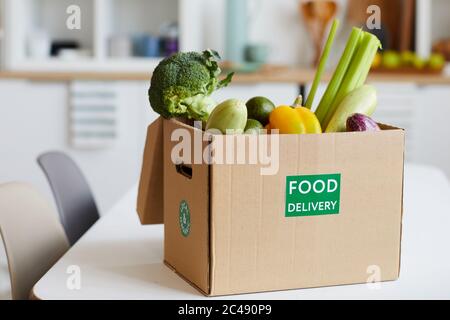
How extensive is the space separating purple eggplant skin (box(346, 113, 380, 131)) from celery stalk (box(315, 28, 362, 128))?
0.11 meters

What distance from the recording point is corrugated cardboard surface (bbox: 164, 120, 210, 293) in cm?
122

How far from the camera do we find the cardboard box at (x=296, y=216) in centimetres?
121

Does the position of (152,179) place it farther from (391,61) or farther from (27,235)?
(391,61)

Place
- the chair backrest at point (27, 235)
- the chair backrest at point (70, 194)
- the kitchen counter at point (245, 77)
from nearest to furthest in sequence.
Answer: the chair backrest at point (27, 235) → the chair backrest at point (70, 194) → the kitchen counter at point (245, 77)

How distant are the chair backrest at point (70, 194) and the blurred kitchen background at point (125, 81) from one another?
143cm

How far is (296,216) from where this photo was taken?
125cm

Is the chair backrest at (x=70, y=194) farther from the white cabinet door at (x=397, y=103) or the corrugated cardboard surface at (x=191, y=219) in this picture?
the white cabinet door at (x=397, y=103)

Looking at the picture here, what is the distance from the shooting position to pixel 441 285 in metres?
1.31

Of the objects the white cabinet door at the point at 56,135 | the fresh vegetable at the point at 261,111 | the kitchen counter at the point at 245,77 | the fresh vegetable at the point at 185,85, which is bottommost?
the white cabinet door at the point at 56,135

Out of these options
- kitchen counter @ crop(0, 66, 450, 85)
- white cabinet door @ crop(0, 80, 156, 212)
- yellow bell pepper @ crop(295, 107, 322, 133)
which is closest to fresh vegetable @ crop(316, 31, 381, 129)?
yellow bell pepper @ crop(295, 107, 322, 133)

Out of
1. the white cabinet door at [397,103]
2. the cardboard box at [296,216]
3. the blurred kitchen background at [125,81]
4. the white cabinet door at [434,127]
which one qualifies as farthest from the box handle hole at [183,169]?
the white cabinet door at [434,127]

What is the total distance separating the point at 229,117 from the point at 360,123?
0.21m

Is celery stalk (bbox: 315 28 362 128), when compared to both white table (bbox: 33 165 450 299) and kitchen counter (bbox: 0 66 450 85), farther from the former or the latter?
kitchen counter (bbox: 0 66 450 85)

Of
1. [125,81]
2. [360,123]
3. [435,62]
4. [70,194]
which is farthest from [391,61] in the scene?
[360,123]
